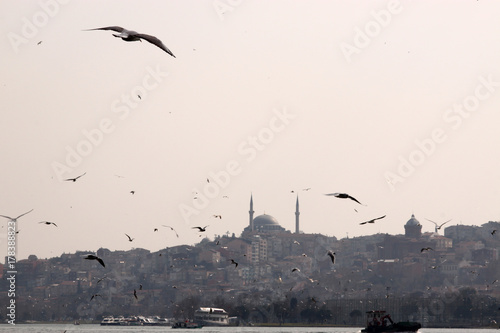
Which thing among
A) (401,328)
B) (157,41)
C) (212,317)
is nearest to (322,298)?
(212,317)

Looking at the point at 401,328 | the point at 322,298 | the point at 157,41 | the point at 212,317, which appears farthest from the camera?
the point at 322,298

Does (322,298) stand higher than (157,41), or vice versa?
(157,41)

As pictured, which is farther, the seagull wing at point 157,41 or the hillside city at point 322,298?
the hillside city at point 322,298

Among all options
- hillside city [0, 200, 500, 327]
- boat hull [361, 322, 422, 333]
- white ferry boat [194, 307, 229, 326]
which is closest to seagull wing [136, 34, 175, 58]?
boat hull [361, 322, 422, 333]

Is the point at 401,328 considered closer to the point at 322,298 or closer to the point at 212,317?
the point at 212,317

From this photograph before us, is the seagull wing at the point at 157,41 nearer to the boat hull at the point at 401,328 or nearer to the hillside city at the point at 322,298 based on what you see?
the boat hull at the point at 401,328

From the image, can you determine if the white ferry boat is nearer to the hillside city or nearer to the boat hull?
the hillside city

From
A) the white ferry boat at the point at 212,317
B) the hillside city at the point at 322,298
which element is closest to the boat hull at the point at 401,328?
the hillside city at the point at 322,298

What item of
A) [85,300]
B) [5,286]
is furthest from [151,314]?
[5,286]

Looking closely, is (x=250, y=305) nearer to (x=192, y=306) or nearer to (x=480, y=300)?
(x=192, y=306)
